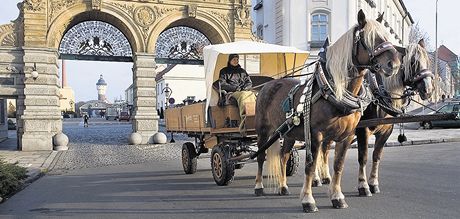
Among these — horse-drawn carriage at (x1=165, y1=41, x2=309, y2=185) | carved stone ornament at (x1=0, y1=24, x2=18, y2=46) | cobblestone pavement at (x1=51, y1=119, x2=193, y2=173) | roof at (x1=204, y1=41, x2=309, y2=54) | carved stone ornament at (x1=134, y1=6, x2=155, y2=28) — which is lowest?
cobblestone pavement at (x1=51, y1=119, x2=193, y2=173)

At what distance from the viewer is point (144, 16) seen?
65.8ft

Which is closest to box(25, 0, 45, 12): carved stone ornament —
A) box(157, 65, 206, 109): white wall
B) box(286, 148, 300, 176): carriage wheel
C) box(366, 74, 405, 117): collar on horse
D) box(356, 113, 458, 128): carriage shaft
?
box(286, 148, 300, 176): carriage wheel

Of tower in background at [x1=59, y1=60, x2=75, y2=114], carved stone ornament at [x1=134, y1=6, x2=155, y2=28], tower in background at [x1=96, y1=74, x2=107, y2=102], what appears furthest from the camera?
tower in background at [x1=96, y1=74, x2=107, y2=102]

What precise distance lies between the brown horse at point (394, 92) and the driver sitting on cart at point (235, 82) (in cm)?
175

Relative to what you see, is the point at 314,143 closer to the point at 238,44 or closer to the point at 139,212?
the point at 139,212

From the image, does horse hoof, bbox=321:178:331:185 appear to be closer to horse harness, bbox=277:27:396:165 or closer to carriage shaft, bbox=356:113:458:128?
horse harness, bbox=277:27:396:165

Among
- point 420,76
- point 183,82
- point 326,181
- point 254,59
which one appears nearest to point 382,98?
point 420,76

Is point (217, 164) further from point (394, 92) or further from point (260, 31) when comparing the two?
point (260, 31)

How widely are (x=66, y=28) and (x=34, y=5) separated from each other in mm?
1644

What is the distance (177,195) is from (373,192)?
10.6ft

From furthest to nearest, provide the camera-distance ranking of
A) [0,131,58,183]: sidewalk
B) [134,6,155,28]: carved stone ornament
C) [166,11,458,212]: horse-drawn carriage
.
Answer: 1. [134,6,155,28]: carved stone ornament
2. [0,131,58,183]: sidewalk
3. [166,11,458,212]: horse-drawn carriage

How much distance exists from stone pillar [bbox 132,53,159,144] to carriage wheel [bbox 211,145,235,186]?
1173cm

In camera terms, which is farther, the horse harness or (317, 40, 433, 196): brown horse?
(317, 40, 433, 196): brown horse

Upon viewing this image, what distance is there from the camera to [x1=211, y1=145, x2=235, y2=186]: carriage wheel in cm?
810
